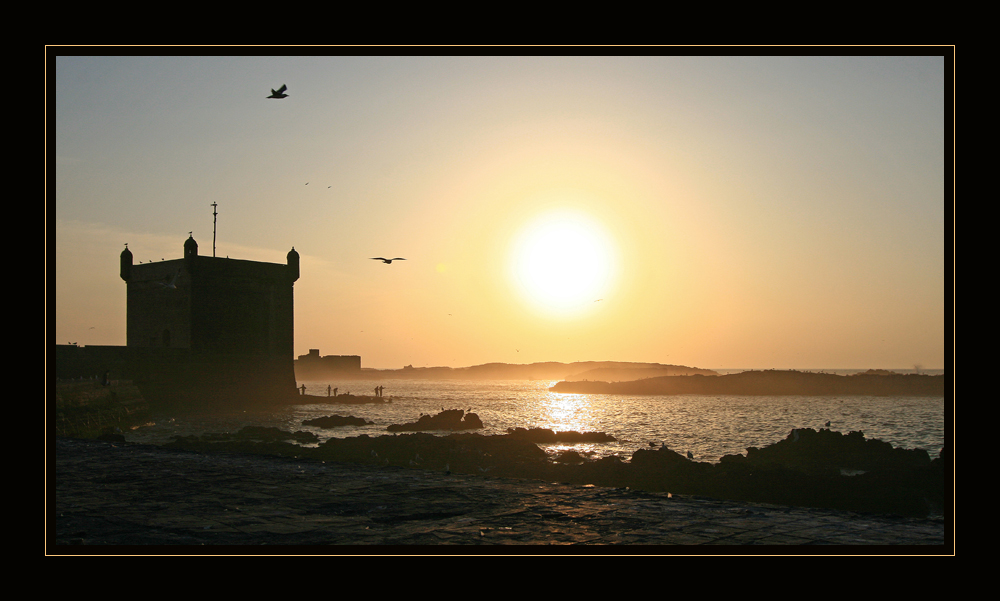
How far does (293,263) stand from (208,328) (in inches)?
349

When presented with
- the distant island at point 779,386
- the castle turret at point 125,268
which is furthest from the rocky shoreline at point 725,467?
the distant island at point 779,386

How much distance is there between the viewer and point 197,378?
153ft

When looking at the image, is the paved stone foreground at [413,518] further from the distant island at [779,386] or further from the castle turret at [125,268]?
the distant island at [779,386]

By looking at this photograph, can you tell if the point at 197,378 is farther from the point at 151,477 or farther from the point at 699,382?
the point at 699,382

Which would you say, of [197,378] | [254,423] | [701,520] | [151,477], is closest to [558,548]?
[701,520]

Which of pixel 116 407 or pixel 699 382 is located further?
pixel 699 382

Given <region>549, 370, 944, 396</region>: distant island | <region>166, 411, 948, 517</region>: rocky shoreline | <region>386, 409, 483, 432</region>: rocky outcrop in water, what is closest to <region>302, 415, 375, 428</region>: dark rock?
<region>386, 409, 483, 432</region>: rocky outcrop in water

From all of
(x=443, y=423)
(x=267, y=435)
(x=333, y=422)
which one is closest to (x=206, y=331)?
(x=333, y=422)

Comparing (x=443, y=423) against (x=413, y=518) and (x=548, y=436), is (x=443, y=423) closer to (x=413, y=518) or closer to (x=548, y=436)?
(x=548, y=436)

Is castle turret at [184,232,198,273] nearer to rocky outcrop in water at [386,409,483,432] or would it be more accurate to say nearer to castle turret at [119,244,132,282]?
castle turret at [119,244,132,282]

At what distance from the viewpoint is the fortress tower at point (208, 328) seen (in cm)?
4553

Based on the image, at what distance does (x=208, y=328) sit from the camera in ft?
156

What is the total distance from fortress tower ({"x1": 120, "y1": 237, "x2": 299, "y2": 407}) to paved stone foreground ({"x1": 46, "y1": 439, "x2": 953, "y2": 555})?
39.0 meters
